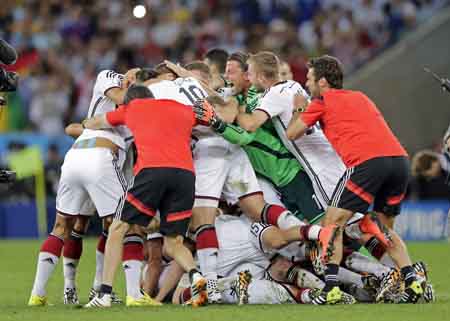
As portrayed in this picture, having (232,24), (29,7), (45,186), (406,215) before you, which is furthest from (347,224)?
(29,7)

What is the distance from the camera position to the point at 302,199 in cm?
1157

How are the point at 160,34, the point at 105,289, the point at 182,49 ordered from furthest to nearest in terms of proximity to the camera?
the point at 160,34 → the point at 182,49 → the point at 105,289

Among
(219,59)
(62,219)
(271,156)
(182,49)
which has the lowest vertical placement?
(62,219)

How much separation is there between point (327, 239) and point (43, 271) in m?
2.49

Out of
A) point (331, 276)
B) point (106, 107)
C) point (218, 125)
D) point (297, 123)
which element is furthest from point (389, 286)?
point (106, 107)

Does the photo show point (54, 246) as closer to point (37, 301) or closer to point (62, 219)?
point (62, 219)

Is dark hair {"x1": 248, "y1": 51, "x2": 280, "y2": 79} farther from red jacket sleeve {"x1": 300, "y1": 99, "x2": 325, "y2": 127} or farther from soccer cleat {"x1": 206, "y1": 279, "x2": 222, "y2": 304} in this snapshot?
soccer cleat {"x1": 206, "y1": 279, "x2": 222, "y2": 304}

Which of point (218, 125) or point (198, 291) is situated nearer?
point (198, 291)

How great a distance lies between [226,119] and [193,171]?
36.1 inches

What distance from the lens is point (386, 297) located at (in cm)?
1066

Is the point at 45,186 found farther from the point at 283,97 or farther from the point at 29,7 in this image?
the point at 283,97

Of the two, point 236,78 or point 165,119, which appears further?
point 236,78

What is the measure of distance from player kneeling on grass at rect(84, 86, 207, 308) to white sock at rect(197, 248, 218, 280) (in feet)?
Result: 1.19

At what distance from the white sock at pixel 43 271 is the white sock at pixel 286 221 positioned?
1970 mm
